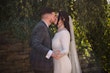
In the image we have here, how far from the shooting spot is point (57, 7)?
206 inches

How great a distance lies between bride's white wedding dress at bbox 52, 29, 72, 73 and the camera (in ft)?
13.6

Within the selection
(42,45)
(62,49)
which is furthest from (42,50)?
(62,49)

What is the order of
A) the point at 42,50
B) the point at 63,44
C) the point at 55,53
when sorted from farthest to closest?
the point at 63,44 < the point at 55,53 < the point at 42,50

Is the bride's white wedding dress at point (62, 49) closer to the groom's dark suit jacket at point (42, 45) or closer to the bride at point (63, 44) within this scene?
the bride at point (63, 44)

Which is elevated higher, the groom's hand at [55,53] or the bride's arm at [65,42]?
the bride's arm at [65,42]

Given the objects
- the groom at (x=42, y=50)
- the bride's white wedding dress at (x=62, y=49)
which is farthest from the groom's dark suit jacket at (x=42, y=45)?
the bride's white wedding dress at (x=62, y=49)

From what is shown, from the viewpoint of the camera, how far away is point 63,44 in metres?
4.14

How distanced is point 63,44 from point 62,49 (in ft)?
0.24

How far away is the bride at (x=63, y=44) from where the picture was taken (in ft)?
13.6

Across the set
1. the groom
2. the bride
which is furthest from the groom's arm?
the bride

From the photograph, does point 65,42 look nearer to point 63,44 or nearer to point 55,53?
point 63,44

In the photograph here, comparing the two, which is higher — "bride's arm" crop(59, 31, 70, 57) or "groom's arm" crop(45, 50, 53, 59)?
"bride's arm" crop(59, 31, 70, 57)

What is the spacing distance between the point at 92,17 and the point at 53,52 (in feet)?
6.71

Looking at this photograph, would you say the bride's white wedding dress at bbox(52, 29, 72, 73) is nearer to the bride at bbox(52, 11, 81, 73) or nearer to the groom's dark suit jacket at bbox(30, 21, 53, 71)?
the bride at bbox(52, 11, 81, 73)
